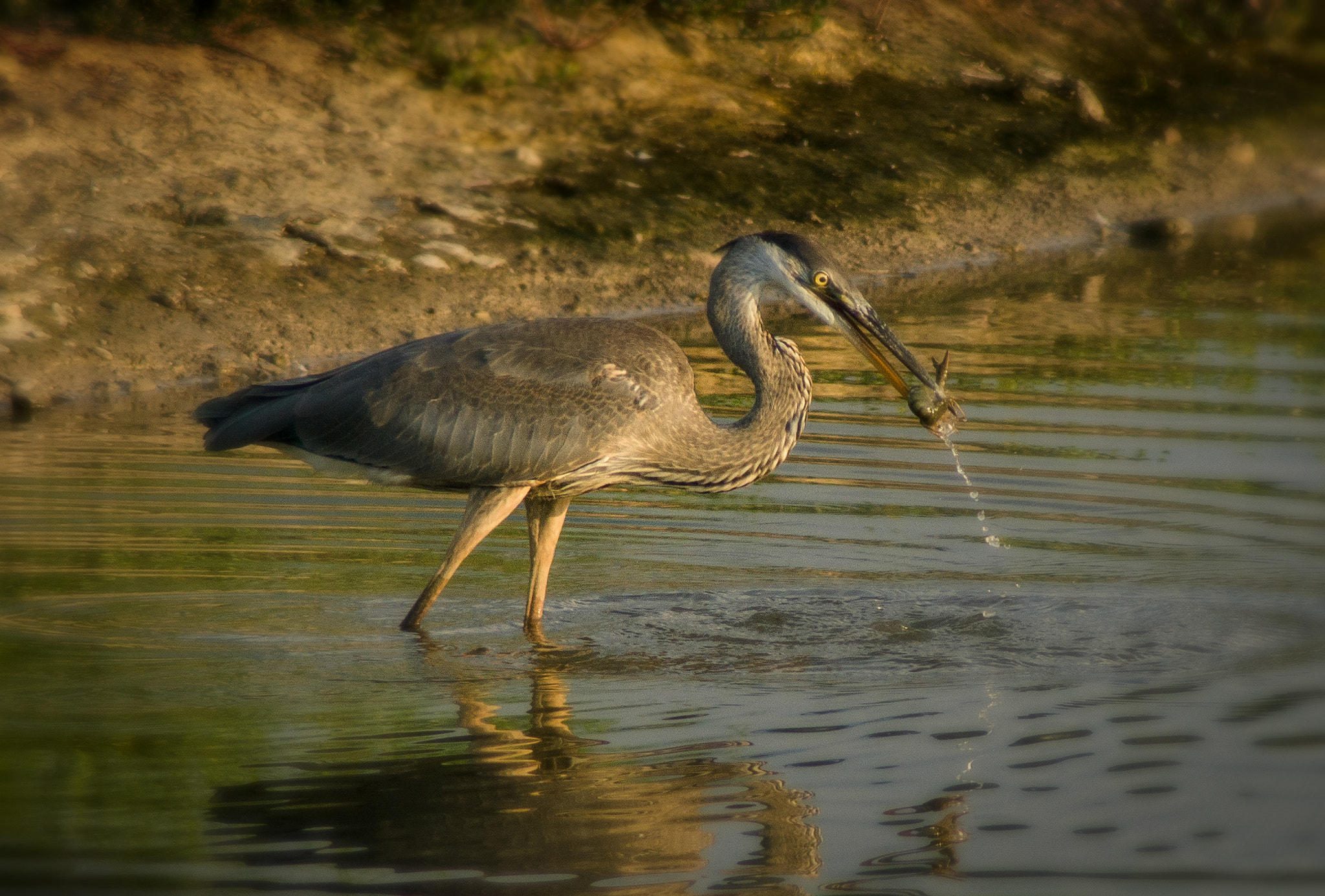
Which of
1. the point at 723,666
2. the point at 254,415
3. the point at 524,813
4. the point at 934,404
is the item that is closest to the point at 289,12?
the point at 254,415

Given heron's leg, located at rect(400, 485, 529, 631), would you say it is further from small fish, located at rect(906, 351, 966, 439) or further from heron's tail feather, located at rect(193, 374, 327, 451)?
small fish, located at rect(906, 351, 966, 439)

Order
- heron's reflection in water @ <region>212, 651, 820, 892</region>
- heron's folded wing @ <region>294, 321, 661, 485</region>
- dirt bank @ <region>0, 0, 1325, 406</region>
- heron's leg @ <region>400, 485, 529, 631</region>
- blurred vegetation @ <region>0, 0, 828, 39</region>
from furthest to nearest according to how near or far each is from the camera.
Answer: blurred vegetation @ <region>0, 0, 828, 39</region>, dirt bank @ <region>0, 0, 1325, 406</region>, heron's leg @ <region>400, 485, 529, 631</region>, heron's folded wing @ <region>294, 321, 661, 485</region>, heron's reflection in water @ <region>212, 651, 820, 892</region>

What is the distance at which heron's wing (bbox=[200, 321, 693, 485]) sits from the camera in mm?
6176

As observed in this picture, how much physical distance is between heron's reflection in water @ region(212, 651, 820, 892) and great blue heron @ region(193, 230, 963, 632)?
53.7 inches

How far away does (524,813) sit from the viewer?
4.54 m

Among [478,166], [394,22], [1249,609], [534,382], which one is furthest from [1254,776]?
[394,22]

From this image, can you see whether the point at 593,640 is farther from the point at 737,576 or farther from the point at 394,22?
the point at 394,22

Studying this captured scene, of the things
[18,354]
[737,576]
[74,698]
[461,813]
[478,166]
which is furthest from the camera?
[478,166]

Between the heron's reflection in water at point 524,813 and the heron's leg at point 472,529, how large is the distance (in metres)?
1.26

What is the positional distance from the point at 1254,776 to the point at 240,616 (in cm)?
382

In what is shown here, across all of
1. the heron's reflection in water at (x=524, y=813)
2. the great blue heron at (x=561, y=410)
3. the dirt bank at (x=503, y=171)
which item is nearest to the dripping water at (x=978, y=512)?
the great blue heron at (x=561, y=410)

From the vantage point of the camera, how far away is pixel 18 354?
9.50m

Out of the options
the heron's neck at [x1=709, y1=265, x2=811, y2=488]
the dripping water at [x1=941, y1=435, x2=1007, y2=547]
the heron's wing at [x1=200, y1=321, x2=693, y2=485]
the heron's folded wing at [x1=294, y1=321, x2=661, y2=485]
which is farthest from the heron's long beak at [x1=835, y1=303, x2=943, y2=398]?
the heron's folded wing at [x1=294, y1=321, x2=661, y2=485]

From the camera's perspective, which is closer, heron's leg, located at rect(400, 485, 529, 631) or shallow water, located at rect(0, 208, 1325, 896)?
shallow water, located at rect(0, 208, 1325, 896)
